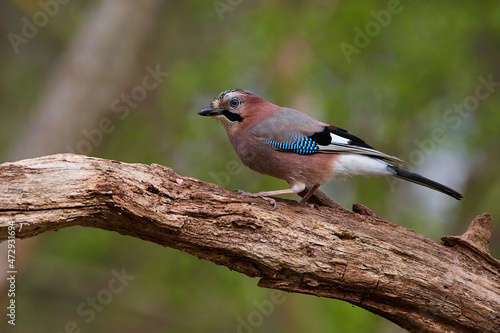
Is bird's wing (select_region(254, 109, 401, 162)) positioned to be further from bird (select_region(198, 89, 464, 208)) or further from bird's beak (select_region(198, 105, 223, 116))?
bird's beak (select_region(198, 105, 223, 116))

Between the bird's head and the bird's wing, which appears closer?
the bird's wing

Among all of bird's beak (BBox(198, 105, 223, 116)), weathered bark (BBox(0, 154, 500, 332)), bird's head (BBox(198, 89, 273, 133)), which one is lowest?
weathered bark (BBox(0, 154, 500, 332))

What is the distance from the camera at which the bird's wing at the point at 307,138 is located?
7.32 metres

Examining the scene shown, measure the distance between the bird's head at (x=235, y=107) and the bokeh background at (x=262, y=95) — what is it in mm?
5454

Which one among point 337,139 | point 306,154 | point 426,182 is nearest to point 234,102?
point 306,154

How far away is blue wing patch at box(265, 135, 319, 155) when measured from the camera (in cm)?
729

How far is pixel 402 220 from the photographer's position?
14117 mm

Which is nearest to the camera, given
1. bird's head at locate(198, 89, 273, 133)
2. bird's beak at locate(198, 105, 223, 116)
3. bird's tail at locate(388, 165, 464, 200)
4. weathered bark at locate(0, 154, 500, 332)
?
weathered bark at locate(0, 154, 500, 332)

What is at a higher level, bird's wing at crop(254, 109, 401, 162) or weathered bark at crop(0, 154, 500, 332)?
bird's wing at crop(254, 109, 401, 162)

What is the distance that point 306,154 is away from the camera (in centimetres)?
729

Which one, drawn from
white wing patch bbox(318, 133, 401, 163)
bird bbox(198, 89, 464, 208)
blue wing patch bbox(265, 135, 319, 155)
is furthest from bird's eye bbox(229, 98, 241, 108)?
white wing patch bbox(318, 133, 401, 163)

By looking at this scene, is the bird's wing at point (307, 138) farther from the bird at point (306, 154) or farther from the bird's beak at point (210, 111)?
the bird's beak at point (210, 111)

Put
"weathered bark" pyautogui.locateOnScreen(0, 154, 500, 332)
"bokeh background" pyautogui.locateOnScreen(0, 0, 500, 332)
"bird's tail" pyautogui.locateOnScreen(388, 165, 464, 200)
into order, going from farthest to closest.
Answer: "bokeh background" pyautogui.locateOnScreen(0, 0, 500, 332)
"bird's tail" pyautogui.locateOnScreen(388, 165, 464, 200)
"weathered bark" pyautogui.locateOnScreen(0, 154, 500, 332)

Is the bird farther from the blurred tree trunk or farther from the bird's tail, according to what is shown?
the blurred tree trunk
